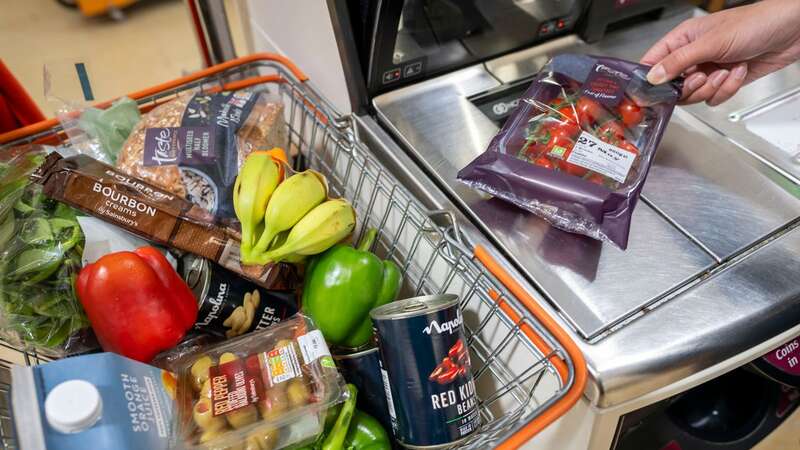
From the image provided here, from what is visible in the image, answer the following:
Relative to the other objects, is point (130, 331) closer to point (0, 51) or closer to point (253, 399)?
point (253, 399)

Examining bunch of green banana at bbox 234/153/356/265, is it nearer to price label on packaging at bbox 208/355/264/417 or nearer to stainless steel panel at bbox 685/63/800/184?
price label on packaging at bbox 208/355/264/417

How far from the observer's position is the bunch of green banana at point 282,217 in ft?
2.50

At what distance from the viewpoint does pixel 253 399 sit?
668 millimetres

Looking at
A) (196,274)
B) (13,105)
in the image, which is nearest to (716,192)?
(196,274)

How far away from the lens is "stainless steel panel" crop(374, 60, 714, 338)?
71 cm

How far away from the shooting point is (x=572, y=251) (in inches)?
29.8

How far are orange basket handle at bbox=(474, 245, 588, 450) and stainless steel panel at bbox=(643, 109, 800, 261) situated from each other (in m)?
0.25

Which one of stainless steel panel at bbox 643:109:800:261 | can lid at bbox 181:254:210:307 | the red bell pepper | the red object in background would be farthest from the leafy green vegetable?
stainless steel panel at bbox 643:109:800:261

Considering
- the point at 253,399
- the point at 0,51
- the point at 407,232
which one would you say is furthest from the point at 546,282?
the point at 0,51

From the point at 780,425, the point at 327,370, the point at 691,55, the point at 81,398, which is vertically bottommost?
the point at 780,425

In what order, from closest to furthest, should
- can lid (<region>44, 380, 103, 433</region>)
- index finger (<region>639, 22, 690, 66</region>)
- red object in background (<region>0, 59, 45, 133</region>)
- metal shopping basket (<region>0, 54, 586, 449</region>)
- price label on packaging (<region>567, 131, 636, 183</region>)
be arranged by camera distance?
can lid (<region>44, 380, 103, 433</region>), metal shopping basket (<region>0, 54, 586, 449</region>), price label on packaging (<region>567, 131, 636, 183</region>), index finger (<region>639, 22, 690, 66</region>), red object in background (<region>0, 59, 45, 133</region>)

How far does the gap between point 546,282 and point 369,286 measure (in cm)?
22

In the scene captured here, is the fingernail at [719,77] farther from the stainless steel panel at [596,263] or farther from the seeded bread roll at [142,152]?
the seeded bread roll at [142,152]

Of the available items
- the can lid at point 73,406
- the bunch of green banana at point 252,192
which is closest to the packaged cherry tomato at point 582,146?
the bunch of green banana at point 252,192
